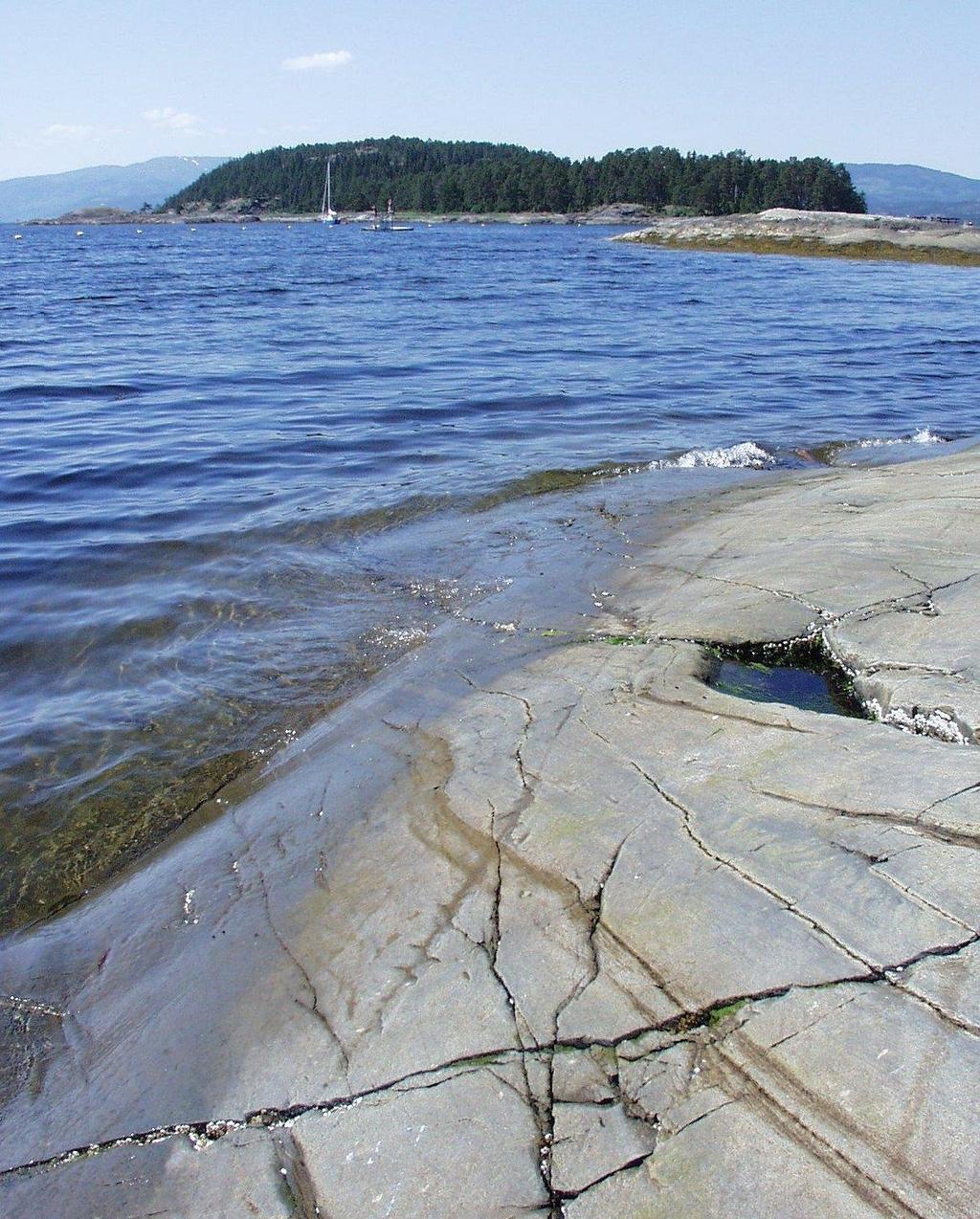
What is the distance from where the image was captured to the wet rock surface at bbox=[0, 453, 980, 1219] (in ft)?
8.00

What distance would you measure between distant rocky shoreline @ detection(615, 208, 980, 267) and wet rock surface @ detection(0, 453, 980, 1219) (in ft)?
150

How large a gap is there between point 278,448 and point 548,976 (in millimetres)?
9084

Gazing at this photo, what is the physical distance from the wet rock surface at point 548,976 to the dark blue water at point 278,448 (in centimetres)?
92

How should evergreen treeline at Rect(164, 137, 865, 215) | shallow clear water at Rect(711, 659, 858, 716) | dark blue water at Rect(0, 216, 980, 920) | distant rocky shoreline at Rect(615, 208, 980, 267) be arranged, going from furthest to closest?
evergreen treeline at Rect(164, 137, 865, 215) → distant rocky shoreline at Rect(615, 208, 980, 267) → dark blue water at Rect(0, 216, 980, 920) → shallow clear water at Rect(711, 659, 858, 716)

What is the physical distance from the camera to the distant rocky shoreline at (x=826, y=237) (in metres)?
44.0

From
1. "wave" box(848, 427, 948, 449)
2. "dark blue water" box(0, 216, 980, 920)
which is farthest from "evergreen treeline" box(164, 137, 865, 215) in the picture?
"wave" box(848, 427, 948, 449)

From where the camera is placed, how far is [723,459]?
10453 millimetres

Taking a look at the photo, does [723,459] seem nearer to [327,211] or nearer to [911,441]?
[911,441]

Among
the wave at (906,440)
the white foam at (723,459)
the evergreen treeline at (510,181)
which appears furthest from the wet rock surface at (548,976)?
the evergreen treeline at (510,181)

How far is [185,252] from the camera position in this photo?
51312 mm

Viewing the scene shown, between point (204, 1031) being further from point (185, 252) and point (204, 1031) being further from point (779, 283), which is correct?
point (185, 252)

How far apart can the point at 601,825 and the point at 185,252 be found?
54.1m

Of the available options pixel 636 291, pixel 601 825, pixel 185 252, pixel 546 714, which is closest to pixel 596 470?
pixel 546 714

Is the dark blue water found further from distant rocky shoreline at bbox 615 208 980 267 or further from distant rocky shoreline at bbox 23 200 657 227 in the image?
distant rocky shoreline at bbox 23 200 657 227
